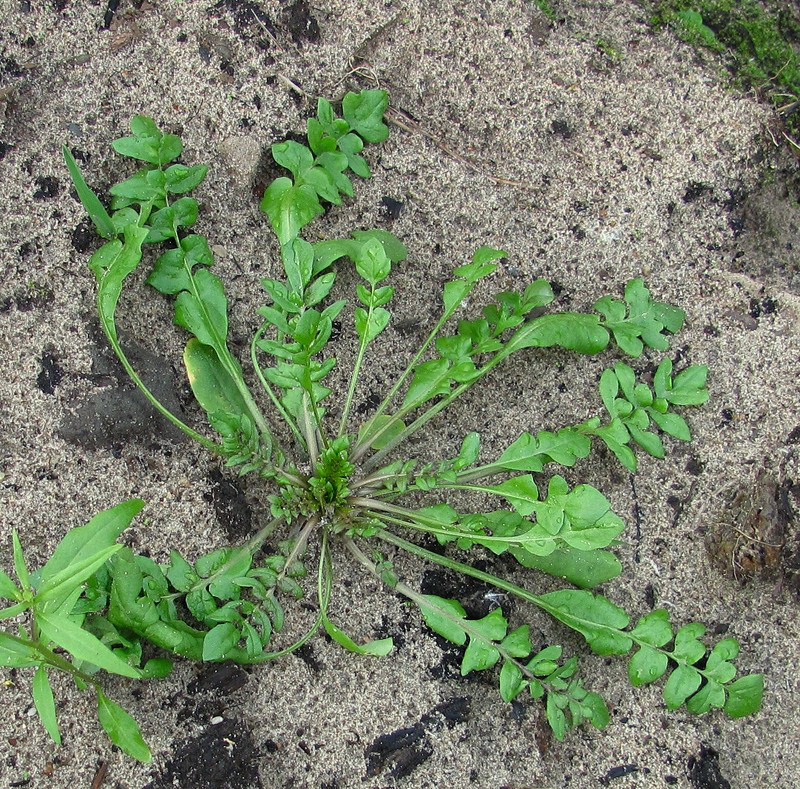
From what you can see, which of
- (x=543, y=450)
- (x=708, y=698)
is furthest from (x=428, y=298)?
(x=708, y=698)

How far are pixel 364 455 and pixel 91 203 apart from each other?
0.94m

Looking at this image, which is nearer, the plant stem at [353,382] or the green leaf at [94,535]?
the green leaf at [94,535]

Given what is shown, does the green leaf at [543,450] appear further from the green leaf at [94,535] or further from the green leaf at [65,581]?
the green leaf at [65,581]

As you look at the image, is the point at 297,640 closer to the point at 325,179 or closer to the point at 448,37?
the point at 325,179

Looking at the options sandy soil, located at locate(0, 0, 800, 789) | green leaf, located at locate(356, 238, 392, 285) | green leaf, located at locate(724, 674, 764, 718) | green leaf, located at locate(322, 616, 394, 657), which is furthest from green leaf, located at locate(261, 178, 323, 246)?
green leaf, located at locate(724, 674, 764, 718)

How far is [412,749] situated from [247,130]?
1.66 metres

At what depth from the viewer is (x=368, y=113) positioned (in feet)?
7.70

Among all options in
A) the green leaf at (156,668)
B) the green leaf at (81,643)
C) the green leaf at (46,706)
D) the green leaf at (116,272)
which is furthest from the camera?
the green leaf at (116,272)

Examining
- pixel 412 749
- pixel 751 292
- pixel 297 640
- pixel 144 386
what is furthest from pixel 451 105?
pixel 412 749

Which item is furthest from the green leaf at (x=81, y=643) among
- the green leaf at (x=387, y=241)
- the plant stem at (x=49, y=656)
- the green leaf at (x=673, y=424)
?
the green leaf at (x=673, y=424)

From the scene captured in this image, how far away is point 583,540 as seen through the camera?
81.0 inches

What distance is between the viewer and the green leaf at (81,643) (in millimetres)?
1476

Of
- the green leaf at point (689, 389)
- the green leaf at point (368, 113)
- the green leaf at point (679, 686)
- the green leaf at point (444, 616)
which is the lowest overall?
the green leaf at point (444, 616)

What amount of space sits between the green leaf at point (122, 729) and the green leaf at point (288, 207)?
117 centimetres
